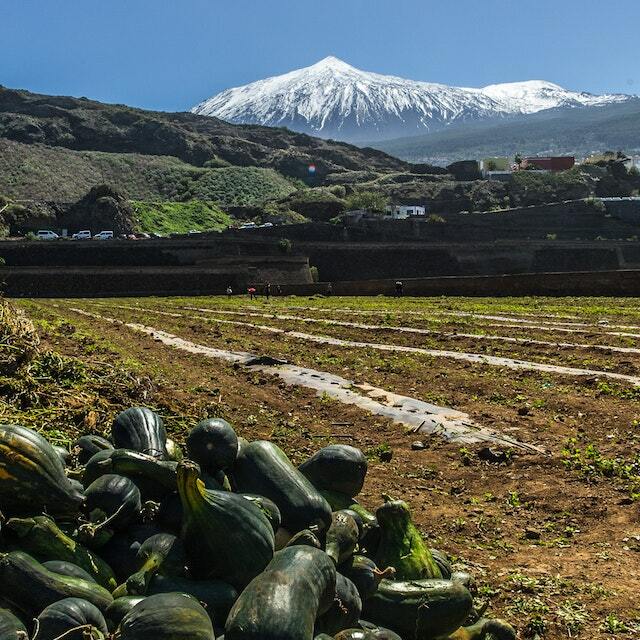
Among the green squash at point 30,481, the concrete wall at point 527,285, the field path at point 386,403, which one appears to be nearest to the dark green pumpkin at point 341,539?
the green squash at point 30,481

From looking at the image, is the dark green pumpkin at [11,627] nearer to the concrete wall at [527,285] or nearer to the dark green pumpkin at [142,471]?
the dark green pumpkin at [142,471]

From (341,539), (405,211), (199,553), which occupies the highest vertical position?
(405,211)

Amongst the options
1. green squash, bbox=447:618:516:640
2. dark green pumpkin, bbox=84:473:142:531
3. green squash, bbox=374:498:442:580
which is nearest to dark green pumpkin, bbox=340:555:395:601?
green squash, bbox=374:498:442:580

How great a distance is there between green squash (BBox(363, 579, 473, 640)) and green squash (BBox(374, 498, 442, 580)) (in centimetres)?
28

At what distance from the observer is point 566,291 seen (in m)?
38.0

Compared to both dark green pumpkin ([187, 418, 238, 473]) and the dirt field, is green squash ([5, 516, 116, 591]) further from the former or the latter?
the dirt field

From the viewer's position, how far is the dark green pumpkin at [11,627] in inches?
114

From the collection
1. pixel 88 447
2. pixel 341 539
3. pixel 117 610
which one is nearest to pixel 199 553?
pixel 117 610

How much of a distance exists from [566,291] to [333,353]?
77.3 feet

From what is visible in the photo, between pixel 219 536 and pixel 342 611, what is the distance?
0.75m

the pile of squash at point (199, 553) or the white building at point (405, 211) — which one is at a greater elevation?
the white building at point (405, 211)

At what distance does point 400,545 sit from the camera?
4.85m

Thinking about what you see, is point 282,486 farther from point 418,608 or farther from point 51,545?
point 51,545

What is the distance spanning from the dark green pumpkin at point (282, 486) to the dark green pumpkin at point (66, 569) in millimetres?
1311
